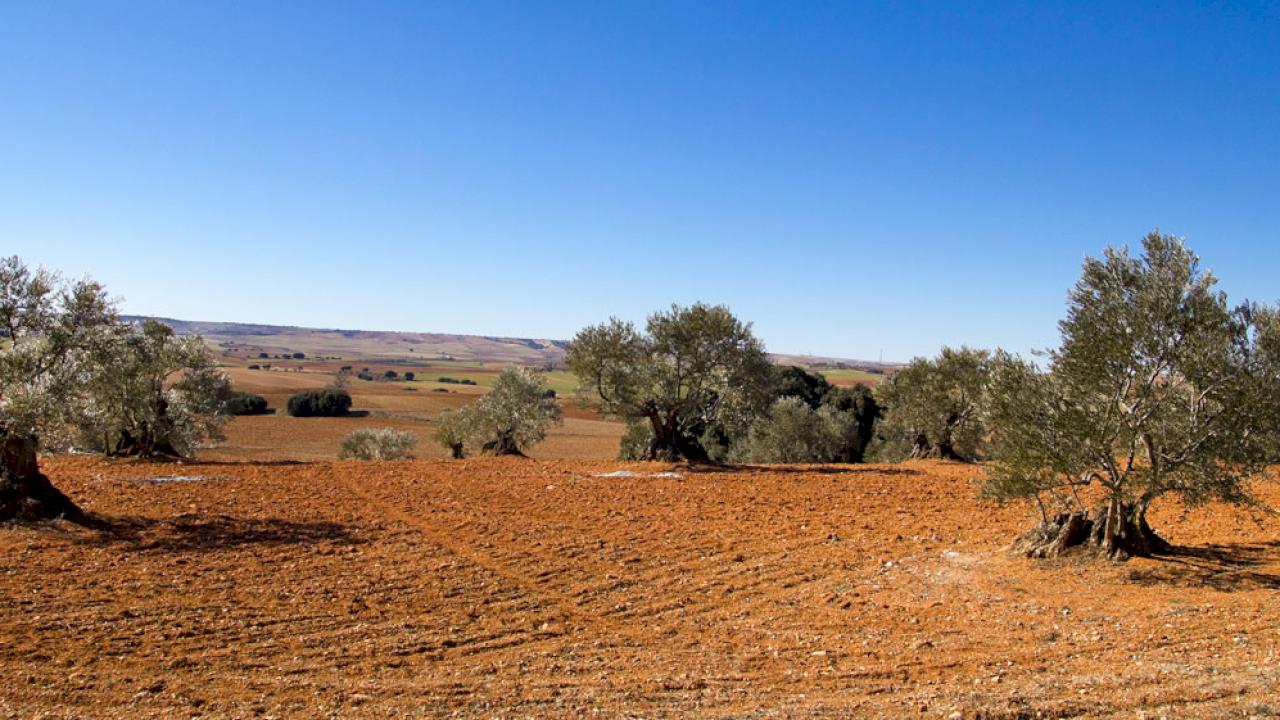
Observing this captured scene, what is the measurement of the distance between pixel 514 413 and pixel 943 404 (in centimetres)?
1903

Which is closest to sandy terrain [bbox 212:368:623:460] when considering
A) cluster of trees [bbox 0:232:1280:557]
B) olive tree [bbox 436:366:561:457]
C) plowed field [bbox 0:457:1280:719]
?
olive tree [bbox 436:366:561:457]

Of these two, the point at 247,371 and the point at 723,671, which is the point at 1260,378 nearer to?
the point at 723,671

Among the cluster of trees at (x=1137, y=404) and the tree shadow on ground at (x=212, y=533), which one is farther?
the tree shadow on ground at (x=212, y=533)

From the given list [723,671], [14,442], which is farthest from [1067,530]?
[14,442]

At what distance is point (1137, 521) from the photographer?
40.0 ft

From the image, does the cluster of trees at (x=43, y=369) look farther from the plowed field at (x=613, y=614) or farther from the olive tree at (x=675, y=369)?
the olive tree at (x=675, y=369)

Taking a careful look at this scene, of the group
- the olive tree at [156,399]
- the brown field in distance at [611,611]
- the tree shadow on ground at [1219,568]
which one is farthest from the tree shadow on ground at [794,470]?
the olive tree at [156,399]

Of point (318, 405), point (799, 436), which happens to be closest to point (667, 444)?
point (799, 436)

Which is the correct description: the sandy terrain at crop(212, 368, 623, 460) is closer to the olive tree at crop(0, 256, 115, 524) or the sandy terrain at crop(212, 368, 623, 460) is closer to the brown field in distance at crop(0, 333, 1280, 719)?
the olive tree at crop(0, 256, 115, 524)

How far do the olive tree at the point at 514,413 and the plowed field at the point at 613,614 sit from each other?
16.3 m

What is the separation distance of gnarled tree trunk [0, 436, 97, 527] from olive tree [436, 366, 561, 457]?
20.5 meters

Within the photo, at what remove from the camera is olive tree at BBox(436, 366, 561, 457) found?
34781 millimetres

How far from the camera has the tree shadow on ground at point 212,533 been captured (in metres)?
13.6

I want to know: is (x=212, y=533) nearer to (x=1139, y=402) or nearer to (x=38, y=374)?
(x=38, y=374)
